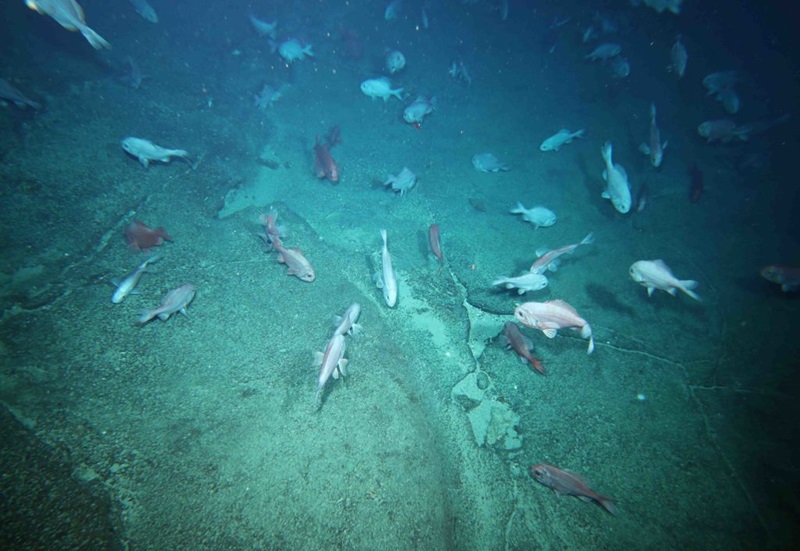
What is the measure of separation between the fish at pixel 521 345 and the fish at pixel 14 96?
9.90 m

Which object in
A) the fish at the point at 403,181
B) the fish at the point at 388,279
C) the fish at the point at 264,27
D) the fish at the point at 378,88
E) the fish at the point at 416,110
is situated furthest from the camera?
the fish at the point at 264,27

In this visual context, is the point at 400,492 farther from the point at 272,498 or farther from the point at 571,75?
the point at 571,75

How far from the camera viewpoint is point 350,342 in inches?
185

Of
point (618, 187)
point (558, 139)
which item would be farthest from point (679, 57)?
point (618, 187)

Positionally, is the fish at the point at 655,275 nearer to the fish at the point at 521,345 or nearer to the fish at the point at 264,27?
the fish at the point at 521,345

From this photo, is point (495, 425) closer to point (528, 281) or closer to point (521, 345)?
point (521, 345)

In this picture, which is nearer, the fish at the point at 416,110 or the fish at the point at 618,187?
the fish at the point at 618,187

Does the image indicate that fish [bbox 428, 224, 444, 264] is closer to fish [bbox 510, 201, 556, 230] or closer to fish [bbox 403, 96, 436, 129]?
fish [bbox 510, 201, 556, 230]

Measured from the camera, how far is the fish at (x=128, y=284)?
170 inches

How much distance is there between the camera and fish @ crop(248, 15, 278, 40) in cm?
1225

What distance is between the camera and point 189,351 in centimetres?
407

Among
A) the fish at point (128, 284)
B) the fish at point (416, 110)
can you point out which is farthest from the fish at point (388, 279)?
the fish at point (416, 110)

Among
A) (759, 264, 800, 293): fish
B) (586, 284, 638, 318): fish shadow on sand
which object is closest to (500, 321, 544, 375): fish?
(586, 284, 638, 318): fish shadow on sand

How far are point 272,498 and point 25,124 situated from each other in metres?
8.07
